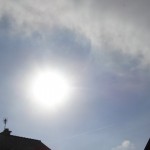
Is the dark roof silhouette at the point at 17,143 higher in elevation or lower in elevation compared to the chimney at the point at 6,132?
lower

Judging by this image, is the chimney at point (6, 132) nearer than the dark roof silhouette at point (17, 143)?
No

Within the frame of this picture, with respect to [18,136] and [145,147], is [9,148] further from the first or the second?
[145,147]

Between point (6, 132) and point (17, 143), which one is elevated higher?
point (6, 132)

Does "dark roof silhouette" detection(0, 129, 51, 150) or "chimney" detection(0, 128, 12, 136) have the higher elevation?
"chimney" detection(0, 128, 12, 136)

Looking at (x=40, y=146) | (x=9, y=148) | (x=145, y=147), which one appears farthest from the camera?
(x=40, y=146)

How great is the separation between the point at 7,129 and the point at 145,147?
2100cm

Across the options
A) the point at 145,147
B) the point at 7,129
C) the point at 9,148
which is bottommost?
the point at 145,147

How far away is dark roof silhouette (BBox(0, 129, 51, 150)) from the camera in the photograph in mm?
48781

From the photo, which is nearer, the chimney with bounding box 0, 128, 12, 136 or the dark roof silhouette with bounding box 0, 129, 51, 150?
the dark roof silhouette with bounding box 0, 129, 51, 150

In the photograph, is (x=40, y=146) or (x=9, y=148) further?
(x=40, y=146)

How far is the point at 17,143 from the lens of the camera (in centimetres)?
5009

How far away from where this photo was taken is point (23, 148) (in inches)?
1972

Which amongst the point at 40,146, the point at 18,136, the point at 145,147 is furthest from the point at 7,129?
the point at 145,147

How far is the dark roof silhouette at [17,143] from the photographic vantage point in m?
48.8
